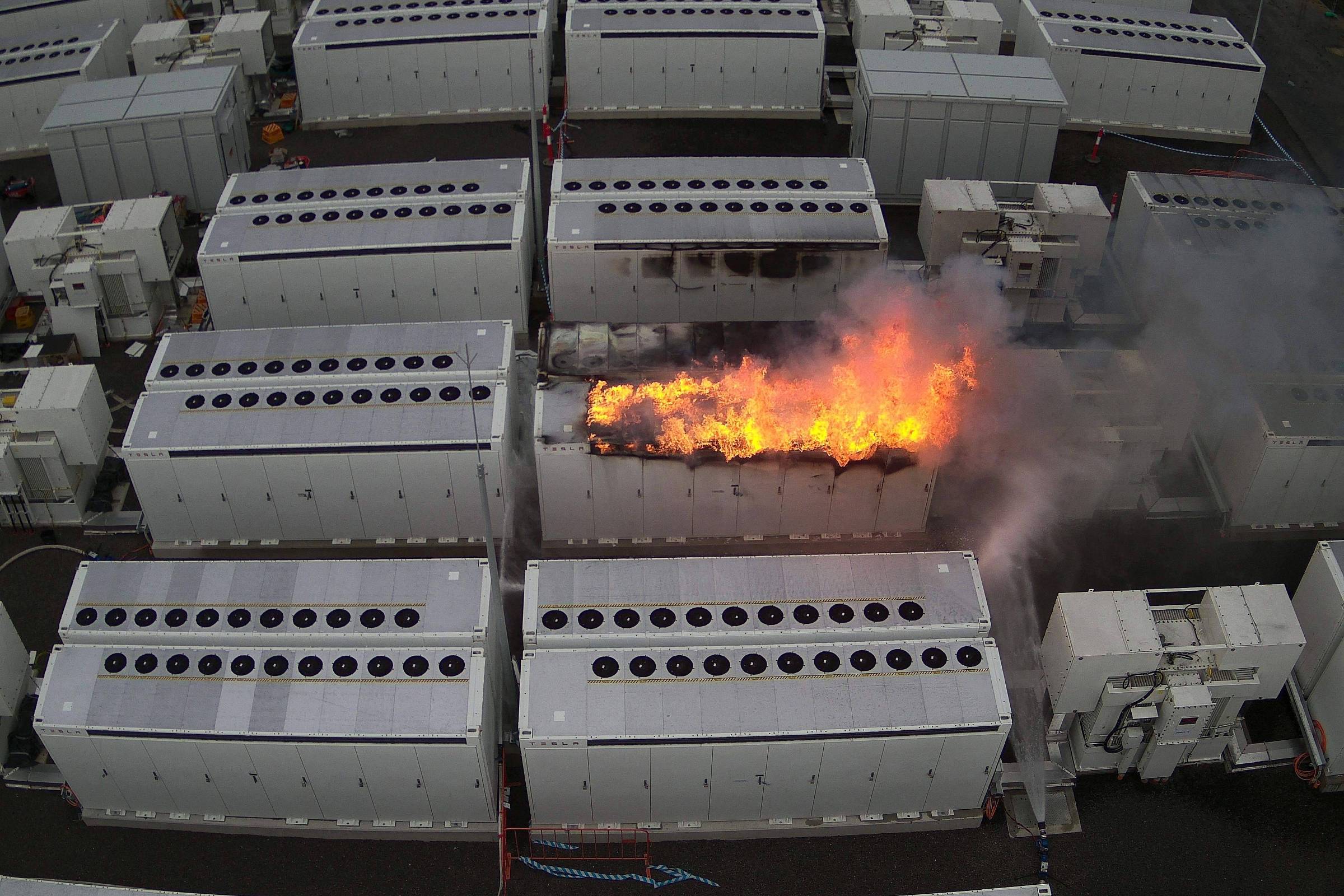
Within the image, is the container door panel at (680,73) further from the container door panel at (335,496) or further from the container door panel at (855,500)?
the container door panel at (335,496)

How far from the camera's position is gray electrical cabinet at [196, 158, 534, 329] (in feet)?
87.9

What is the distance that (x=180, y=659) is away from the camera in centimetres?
1855

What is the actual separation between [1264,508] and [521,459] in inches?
596

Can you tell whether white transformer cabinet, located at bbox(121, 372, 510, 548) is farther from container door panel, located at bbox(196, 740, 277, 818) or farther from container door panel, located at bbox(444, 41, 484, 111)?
container door panel, located at bbox(444, 41, 484, 111)

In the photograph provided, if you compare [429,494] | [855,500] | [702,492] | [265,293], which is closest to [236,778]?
[429,494]

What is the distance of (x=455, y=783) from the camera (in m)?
18.2

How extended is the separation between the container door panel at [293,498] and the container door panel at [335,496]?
0.37ft

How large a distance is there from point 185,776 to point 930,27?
29.4 meters

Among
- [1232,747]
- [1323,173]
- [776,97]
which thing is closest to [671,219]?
[776,97]

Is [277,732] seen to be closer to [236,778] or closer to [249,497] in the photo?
[236,778]

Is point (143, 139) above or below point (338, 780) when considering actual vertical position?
above

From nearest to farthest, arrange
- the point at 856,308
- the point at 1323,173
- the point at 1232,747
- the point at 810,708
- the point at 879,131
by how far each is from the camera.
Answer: the point at 810,708 → the point at 1232,747 → the point at 856,308 → the point at 879,131 → the point at 1323,173

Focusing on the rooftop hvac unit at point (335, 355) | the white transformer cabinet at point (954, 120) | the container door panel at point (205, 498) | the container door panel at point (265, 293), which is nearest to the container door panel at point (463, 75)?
the container door panel at point (265, 293)

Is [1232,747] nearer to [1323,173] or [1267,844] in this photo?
[1267,844]
